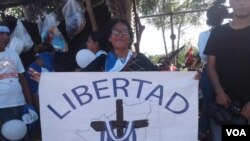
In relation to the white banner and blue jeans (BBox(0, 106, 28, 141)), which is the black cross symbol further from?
blue jeans (BBox(0, 106, 28, 141))

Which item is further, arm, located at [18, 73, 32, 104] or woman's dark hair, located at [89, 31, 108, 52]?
woman's dark hair, located at [89, 31, 108, 52]

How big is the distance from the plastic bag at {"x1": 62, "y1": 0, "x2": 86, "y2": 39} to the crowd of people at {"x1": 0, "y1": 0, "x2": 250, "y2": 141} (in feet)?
4.17

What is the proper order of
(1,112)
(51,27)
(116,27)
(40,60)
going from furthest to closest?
(51,27)
(40,60)
(1,112)
(116,27)

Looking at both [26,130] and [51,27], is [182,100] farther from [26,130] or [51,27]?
[51,27]

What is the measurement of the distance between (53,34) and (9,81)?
1544 mm

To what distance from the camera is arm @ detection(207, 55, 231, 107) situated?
3529 mm

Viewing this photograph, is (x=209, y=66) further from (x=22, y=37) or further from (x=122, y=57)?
(x=22, y=37)

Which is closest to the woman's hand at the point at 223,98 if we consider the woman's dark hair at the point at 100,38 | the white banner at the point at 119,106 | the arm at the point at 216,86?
the arm at the point at 216,86


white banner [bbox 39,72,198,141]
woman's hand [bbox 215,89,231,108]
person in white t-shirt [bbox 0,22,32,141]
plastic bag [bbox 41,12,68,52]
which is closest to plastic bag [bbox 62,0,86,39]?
plastic bag [bbox 41,12,68,52]

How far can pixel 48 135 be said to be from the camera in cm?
365

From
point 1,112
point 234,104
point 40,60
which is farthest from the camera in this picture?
point 40,60

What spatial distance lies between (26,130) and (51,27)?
1757 mm

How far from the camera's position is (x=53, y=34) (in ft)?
19.2

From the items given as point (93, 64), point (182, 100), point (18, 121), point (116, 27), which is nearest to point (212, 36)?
point (182, 100)
